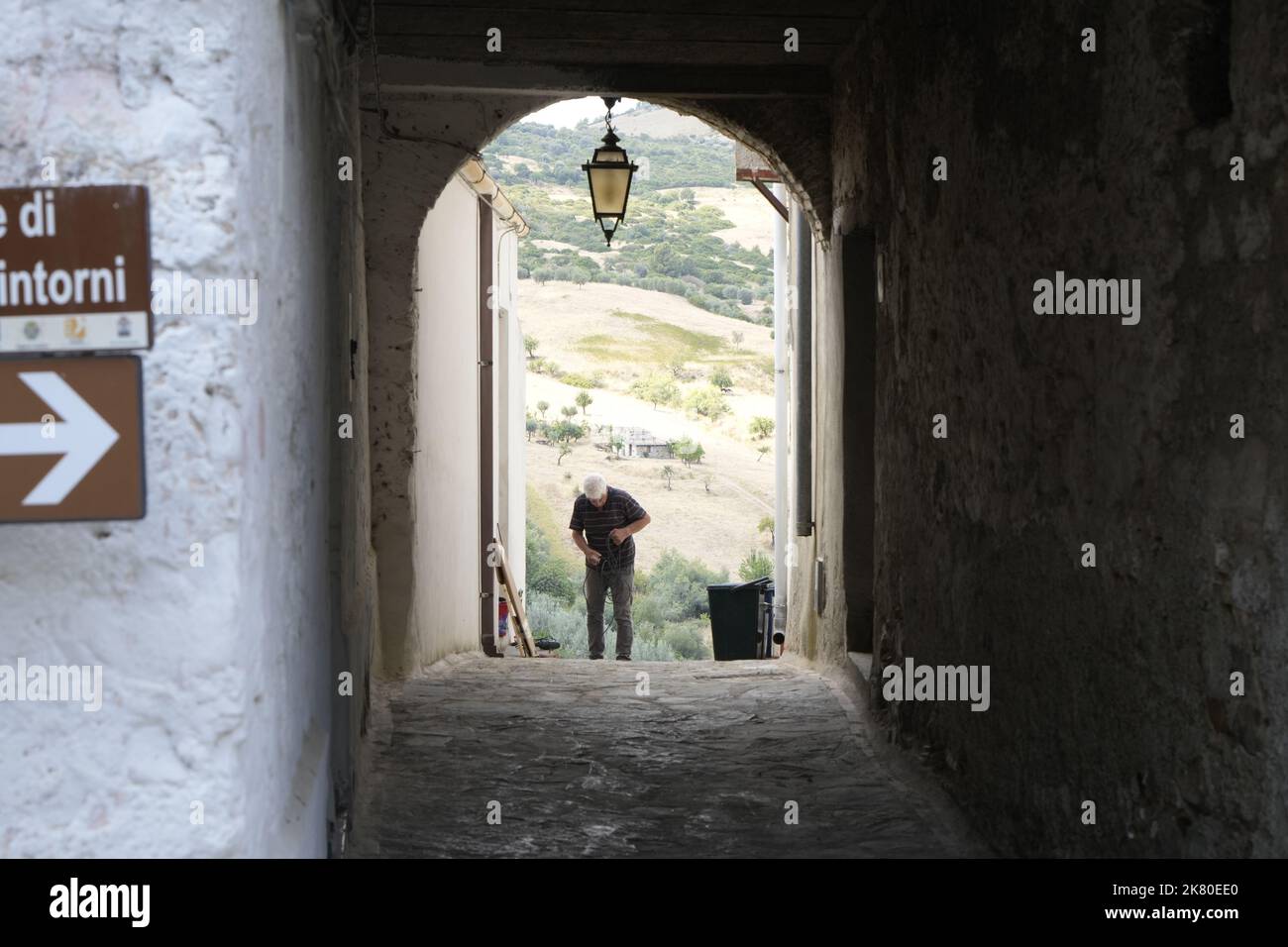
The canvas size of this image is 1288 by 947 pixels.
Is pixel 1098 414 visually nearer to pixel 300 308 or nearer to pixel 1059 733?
pixel 1059 733

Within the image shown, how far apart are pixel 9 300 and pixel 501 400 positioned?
10976 mm

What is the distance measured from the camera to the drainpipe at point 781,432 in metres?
9.97

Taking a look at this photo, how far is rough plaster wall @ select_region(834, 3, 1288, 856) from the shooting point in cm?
251

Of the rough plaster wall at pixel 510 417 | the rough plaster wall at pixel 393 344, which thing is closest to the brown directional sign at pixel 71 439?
the rough plaster wall at pixel 393 344

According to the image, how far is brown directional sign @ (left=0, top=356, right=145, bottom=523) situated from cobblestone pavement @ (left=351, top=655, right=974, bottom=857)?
2244mm

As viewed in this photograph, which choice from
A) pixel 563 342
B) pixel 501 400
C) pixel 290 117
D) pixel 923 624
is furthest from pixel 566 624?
pixel 563 342

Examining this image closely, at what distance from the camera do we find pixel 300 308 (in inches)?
105

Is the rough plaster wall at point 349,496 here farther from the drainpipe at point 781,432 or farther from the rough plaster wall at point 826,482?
the drainpipe at point 781,432

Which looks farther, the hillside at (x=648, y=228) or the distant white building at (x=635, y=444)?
the hillside at (x=648, y=228)

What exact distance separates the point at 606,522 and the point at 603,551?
0.20 meters

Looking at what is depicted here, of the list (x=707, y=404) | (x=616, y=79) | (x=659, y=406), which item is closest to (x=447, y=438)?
(x=616, y=79)

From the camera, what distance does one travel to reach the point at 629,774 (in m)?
4.89

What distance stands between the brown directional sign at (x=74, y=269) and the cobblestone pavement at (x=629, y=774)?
2333 millimetres

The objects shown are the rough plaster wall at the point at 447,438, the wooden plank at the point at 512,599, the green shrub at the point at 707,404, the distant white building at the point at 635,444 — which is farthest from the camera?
the green shrub at the point at 707,404
